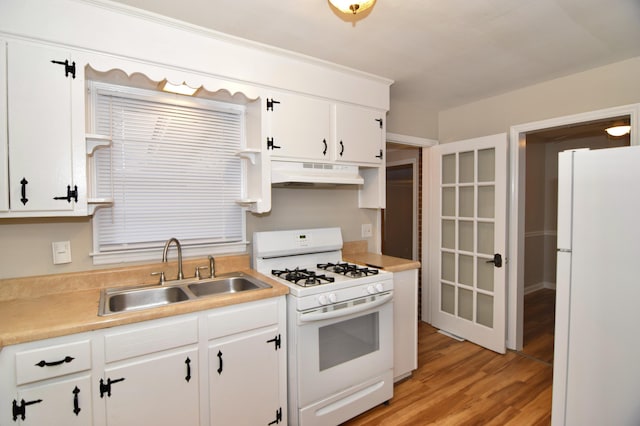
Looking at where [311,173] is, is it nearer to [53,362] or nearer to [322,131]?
[322,131]

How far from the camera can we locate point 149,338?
62.4 inches

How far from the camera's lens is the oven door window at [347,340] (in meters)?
2.09

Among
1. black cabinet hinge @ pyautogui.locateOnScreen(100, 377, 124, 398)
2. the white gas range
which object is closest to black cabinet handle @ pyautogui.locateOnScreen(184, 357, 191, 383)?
black cabinet hinge @ pyautogui.locateOnScreen(100, 377, 124, 398)

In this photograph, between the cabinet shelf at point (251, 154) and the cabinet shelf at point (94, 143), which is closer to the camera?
the cabinet shelf at point (94, 143)

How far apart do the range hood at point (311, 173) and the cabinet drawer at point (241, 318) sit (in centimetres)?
84

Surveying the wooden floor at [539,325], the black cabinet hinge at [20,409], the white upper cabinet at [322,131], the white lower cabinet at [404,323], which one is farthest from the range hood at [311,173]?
the wooden floor at [539,325]

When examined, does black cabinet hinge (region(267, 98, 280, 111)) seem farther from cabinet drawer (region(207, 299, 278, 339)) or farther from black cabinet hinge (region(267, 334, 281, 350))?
black cabinet hinge (region(267, 334, 281, 350))

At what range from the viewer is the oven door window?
6.86 feet

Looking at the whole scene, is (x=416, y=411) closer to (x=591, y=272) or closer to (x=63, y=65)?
(x=591, y=272)

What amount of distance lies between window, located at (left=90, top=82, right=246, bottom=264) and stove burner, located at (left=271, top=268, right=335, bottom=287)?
0.40 meters

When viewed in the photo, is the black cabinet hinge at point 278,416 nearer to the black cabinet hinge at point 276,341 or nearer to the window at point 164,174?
the black cabinet hinge at point 276,341

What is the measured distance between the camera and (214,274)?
89.6 inches

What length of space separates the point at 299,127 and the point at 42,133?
1460mm

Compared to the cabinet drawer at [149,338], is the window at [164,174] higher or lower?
higher
